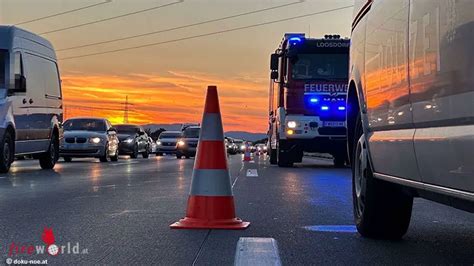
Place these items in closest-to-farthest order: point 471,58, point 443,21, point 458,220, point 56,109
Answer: point 471,58
point 443,21
point 458,220
point 56,109

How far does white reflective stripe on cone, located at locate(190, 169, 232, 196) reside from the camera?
571cm

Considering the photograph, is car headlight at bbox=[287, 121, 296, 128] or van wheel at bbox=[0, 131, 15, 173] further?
car headlight at bbox=[287, 121, 296, 128]

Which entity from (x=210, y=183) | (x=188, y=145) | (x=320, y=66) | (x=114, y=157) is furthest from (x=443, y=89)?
(x=188, y=145)

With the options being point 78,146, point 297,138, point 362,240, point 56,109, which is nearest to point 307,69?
point 297,138

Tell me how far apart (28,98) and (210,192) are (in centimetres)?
902

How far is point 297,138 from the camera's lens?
1670 centimetres

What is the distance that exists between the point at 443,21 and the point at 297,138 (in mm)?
13333

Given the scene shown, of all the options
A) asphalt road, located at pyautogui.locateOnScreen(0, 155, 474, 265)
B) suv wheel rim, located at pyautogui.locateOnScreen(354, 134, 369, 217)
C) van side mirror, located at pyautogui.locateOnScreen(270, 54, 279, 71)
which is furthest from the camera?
van side mirror, located at pyautogui.locateOnScreen(270, 54, 279, 71)

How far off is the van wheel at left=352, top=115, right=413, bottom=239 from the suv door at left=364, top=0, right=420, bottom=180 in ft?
0.87

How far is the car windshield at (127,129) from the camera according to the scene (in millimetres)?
27859

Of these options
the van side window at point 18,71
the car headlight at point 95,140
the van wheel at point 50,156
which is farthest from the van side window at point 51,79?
the car headlight at point 95,140

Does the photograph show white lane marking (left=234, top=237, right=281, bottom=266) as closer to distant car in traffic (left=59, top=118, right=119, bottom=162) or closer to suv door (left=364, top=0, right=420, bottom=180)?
suv door (left=364, top=0, right=420, bottom=180)

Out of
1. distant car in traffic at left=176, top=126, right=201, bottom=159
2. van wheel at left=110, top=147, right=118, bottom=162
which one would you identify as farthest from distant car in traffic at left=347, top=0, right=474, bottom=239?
distant car in traffic at left=176, top=126, right=201, bottom=159

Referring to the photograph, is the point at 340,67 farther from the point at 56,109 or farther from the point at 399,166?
the point at 399,166
